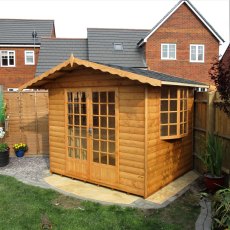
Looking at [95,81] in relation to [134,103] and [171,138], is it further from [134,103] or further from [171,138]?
[171,138]

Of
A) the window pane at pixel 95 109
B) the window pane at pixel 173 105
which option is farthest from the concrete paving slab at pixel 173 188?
the window pane at pixel 95 109

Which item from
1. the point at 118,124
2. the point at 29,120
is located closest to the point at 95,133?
the point at 118,124

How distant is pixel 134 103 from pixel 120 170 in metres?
1.61

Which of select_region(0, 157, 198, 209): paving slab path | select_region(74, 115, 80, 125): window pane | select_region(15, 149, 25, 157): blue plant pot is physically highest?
select_region(74, 115, 80, 125): window pane

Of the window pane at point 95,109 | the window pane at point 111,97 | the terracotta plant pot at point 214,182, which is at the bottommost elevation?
the terracotta plant pot at point 214,182

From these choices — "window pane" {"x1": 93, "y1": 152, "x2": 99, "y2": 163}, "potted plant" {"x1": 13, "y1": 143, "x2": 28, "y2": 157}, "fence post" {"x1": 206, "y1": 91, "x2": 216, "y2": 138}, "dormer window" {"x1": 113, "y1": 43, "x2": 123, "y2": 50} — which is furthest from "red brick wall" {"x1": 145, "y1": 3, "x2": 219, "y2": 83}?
"window pane" {"x1": 93, "y1": 152, "x2": 99, "y2": 163}

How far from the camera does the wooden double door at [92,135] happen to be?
6457mm

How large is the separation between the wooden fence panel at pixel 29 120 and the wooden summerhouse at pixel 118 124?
2.71 metres

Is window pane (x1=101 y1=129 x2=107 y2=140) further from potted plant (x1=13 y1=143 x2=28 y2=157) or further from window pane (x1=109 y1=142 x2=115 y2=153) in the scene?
potted plant (x1=13 y1=143 x2=28 y2=157)

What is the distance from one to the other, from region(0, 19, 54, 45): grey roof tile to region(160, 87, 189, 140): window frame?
20.0 metres

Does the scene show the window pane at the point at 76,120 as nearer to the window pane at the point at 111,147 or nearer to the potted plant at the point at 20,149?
the window pane at the point at 111,147

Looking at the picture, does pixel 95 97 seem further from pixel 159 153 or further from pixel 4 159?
pixel 4 159

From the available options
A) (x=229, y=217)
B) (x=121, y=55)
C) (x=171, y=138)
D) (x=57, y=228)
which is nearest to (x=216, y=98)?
(x=171, y=138)

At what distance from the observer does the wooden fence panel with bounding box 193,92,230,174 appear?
6285 mm
